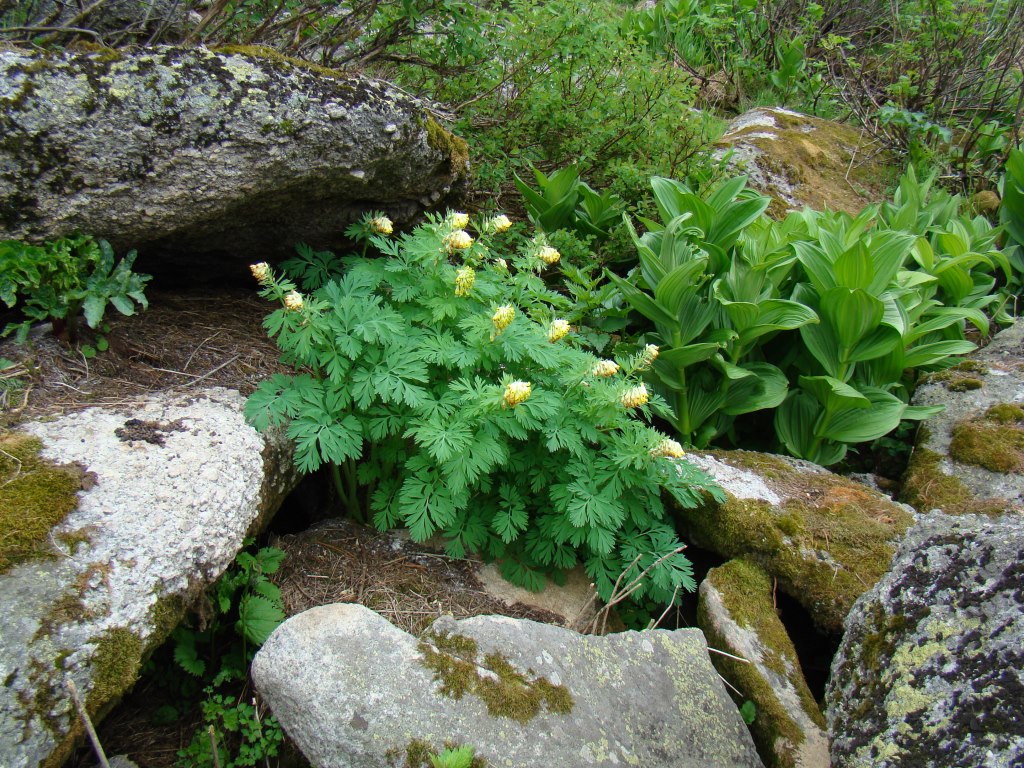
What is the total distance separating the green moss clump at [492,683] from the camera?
2104 mm

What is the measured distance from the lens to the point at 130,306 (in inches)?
107

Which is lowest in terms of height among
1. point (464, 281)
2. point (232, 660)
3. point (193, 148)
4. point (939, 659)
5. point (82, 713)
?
point (232, 660)

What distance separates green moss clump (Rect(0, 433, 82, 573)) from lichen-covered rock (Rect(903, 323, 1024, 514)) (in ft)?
11.6

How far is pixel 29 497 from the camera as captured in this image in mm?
2090

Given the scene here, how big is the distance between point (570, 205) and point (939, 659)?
333 cm

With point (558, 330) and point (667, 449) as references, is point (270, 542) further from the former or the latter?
point (667, 449)

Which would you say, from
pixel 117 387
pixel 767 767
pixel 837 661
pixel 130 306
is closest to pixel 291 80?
pixel 130 306

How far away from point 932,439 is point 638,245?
1847 mm

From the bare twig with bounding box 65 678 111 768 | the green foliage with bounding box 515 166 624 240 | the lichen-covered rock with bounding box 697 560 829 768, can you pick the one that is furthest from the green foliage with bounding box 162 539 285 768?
the green foliage with bounding box 515 166 624 240

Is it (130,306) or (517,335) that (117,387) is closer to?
(130,306)

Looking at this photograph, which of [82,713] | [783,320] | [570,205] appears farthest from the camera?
[570,205]

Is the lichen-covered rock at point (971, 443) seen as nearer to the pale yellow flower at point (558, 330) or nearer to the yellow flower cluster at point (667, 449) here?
the yellow flower cluster at point (667, 449)

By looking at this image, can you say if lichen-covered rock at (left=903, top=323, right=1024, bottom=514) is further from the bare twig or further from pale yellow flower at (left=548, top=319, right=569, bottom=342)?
the bare twig

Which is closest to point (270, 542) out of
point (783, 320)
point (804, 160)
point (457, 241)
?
point (457, 241)
